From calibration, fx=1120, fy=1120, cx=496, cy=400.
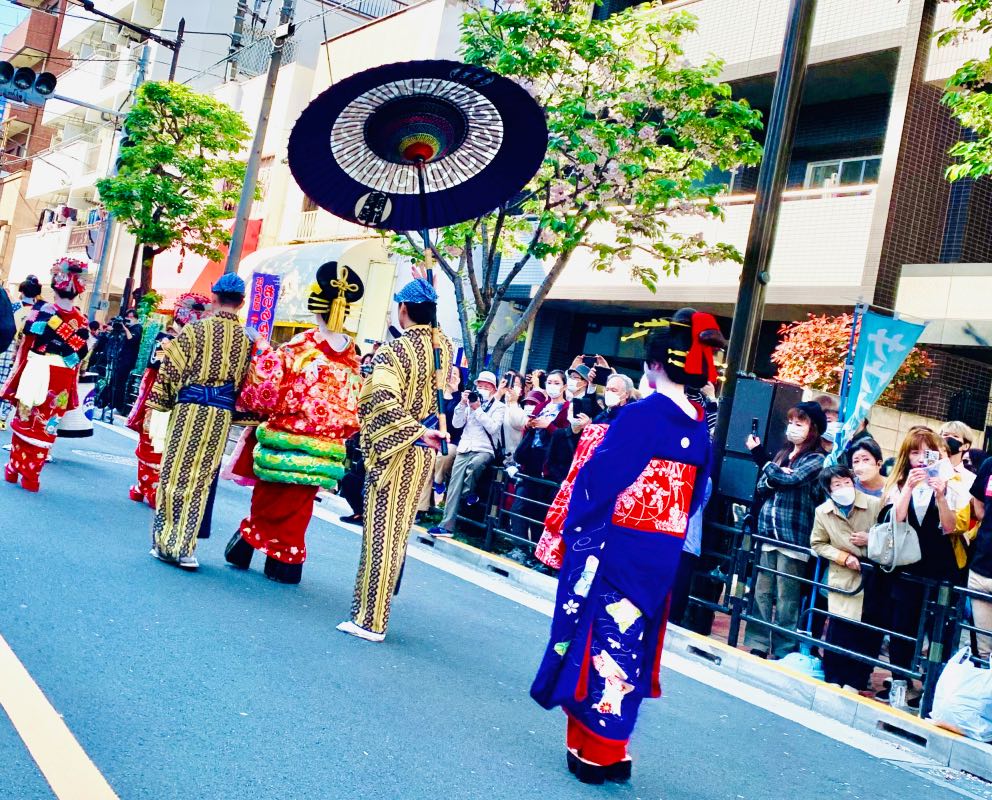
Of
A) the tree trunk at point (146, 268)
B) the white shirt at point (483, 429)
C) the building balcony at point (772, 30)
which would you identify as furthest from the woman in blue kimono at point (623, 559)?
the tree trunk at point (146, 268)

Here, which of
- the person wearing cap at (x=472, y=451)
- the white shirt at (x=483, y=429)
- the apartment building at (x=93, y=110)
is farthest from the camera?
the apartment building at (x=93, y=110)

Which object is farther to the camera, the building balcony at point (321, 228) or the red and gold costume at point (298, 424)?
the building balcony at point (321, 228)

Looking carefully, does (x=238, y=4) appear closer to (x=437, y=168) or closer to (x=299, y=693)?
(x=437, y=168)

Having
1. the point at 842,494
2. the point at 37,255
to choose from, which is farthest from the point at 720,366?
the point at 37,255

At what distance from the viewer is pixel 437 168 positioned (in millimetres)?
6832

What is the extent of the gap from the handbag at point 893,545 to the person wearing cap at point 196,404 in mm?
4092

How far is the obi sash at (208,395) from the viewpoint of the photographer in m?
7.09

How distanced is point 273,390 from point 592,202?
772 cm

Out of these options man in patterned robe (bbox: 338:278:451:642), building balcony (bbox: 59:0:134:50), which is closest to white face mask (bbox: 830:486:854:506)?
man in patterned robe (bbox: 338:278:451:642)

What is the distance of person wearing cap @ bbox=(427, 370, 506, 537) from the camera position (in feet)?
35.3

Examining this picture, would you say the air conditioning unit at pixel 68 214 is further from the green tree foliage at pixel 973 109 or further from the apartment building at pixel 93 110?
the green tree foliage at pixel 973 109

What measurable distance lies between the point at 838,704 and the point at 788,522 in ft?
5.09

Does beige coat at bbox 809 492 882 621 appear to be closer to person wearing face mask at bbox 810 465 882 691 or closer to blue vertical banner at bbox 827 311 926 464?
person wearing face mask at bbox 810 465 882 691

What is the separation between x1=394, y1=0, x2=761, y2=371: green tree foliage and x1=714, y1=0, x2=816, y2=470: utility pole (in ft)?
12.2
